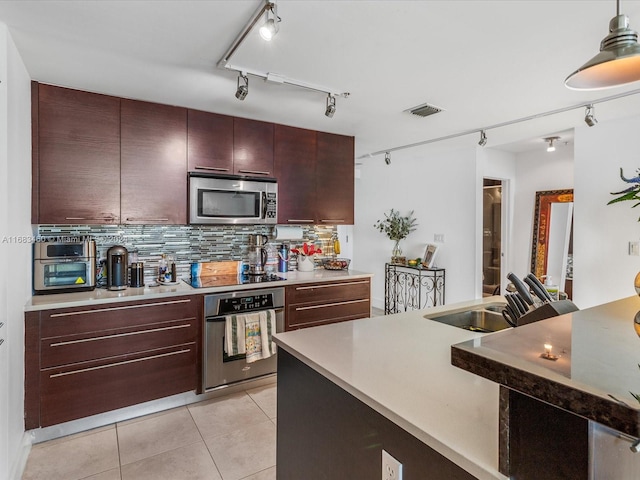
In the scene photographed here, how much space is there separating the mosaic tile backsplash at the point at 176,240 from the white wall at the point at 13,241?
1.76ft

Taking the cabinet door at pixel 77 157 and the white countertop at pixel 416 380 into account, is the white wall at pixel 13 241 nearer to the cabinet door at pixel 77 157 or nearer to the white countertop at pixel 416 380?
the cabinet door at pixel 77 157

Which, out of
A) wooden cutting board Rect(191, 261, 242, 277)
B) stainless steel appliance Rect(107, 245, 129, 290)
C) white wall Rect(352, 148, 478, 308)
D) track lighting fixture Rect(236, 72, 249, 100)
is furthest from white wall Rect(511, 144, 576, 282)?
stainless steel appliance Rect(107, 245, 129, 290)

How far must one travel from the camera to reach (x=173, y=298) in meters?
2.68

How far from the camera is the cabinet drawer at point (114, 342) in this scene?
2.30 meters

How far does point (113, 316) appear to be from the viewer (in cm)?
248

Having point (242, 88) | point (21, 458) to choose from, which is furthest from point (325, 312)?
point (21, 458)

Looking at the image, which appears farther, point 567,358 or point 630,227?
point 630,227

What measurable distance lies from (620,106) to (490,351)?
3.32m

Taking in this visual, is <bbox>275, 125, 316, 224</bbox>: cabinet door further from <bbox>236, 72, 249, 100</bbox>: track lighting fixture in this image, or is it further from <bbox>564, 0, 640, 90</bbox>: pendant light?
<bbox>564, 0, 640, 90</bbox>: pendant light

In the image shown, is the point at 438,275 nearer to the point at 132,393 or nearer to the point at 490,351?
the point at 132,393

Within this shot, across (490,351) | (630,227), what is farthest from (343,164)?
(490,351)

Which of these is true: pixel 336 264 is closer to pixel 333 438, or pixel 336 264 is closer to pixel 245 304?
pixel 245 304

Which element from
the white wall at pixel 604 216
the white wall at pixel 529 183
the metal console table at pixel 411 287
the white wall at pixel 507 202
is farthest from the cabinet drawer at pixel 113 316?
the white wall at pixel 529 183

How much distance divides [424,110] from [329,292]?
180 centimetres
